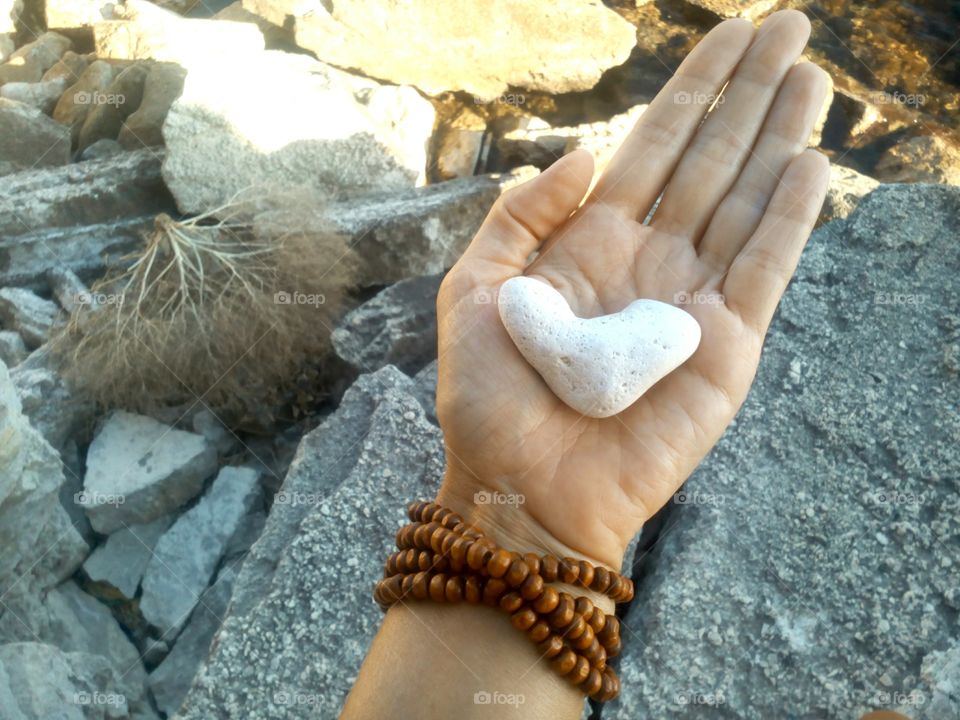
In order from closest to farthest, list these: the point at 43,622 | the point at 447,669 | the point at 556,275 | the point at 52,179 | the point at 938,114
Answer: the point at 447,669
the point at 556,275
the point at 43,622
the point at 52,179
the point at 938,114

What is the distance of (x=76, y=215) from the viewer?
383 centimetres

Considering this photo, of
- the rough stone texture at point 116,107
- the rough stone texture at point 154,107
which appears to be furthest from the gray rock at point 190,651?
the rough stone texture at point 116,107

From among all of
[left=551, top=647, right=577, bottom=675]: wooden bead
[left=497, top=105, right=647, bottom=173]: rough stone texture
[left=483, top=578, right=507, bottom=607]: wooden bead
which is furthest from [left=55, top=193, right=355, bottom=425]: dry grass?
[left=551, top=647, right=577, bottom=675]: wooden bead

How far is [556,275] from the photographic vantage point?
2053 mm

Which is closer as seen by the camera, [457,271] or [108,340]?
[457,271]

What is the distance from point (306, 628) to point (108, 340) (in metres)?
1.64

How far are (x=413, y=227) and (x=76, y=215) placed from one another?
1.64 meters

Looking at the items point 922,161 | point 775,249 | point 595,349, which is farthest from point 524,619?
point 922,161

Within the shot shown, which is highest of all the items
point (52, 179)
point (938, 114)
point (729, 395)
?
point (729, 395)

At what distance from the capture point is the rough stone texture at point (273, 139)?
143 inches

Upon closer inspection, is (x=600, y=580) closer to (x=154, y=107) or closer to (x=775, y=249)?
(x=775, y=249)

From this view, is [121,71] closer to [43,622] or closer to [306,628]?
[43,622]

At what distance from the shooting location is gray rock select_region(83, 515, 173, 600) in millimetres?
2920

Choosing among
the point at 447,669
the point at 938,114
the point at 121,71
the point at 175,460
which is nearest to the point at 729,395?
the point at 447,669
